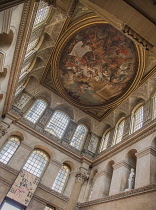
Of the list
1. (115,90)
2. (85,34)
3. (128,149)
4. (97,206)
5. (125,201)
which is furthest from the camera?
(115,90)

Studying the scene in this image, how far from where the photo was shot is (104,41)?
13.0m

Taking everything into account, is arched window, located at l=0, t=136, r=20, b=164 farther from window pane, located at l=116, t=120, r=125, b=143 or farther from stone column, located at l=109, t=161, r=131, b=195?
window pane, located at l=116, t=120, r=125, b=143

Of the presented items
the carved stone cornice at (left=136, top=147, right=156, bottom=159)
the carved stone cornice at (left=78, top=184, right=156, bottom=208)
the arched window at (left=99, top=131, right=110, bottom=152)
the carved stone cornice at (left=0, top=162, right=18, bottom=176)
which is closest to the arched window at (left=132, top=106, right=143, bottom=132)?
the carved stone cornice at (left=136, top=147, right=156, bottom=159)

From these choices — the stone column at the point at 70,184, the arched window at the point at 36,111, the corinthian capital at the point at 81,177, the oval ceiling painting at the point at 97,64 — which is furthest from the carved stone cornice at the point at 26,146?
the oval ceiling painting at the point at 97,64

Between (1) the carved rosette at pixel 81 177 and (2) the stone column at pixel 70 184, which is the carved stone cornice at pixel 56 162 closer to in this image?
(2) the stone column at pixel 70 184

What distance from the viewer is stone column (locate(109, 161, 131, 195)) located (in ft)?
33.3

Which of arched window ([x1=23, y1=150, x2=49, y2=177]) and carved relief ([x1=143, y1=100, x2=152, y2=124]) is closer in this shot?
carved relief ([x1=143, y1=100, x2=152, y2=124])

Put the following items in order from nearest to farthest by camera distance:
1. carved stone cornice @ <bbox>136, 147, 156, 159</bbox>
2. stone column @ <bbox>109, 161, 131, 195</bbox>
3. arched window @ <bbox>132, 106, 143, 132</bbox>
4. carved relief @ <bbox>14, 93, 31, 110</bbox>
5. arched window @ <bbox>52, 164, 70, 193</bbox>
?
carved stone cornice @ <bbox>136, 147, 156, 159</bbox> < stone column @ <bbox>109, 161, 131, 195</bbox> < arched window @ <bbox>132, 106, 143, 132</bbox> < arched window @ <bbox>52, 164, 70, 193</bbox> < carved relief @ <bbox>14, 93, 31, 110</bbox>

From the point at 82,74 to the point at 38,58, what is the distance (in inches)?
153

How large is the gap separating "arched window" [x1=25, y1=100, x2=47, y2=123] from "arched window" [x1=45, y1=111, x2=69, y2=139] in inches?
45.9

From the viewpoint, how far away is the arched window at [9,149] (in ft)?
40.3

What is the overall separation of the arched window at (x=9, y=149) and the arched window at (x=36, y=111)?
201cm

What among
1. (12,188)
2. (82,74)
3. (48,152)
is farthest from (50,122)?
(12,188)

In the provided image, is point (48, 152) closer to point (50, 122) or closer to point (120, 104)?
point (50, 122)
